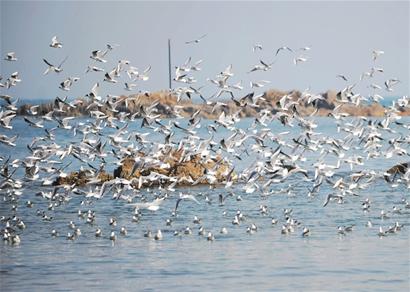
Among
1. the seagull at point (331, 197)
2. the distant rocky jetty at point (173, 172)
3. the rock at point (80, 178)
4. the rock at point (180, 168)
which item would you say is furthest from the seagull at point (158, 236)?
the rock at point (80, 178)

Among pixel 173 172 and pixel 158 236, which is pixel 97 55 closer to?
pixel 173 172

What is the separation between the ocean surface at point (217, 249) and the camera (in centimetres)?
1933

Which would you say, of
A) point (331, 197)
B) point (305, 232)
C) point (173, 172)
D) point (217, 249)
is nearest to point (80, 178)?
point (173, 172)

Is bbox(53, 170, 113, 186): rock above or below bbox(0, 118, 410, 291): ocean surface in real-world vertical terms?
below

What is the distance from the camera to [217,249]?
72.6 ft

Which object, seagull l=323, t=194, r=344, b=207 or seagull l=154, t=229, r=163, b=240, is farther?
seagull l=323, t=194, r=344, b=207

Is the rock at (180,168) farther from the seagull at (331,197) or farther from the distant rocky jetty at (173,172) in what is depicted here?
the seagull at (331,197)

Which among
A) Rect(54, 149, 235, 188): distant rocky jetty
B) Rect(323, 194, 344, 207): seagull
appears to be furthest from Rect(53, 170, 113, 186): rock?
Rect(323, 194, 344, 207): seagull

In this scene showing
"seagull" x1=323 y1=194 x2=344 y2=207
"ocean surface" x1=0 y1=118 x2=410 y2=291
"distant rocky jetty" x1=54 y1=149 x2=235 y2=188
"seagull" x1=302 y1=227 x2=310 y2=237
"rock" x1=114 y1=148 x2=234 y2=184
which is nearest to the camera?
"ocean surface" x1=0 y1=118 x2=410 y2=291

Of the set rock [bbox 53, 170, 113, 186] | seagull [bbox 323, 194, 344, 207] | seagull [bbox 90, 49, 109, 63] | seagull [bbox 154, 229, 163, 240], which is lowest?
rock [bbox 53, 170, 113, 186]

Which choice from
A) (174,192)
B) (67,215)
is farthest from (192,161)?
(67,215)

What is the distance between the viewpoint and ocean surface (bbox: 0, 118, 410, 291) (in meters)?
19.3

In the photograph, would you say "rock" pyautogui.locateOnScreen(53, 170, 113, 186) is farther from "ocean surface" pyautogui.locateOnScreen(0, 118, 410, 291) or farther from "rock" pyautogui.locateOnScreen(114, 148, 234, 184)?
"ocean surface" pyautogui.locateOnScreen(0, 118, 410, 291)

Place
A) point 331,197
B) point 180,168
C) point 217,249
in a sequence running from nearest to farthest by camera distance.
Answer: point 217,249 → point 331,197 → point 180,168
